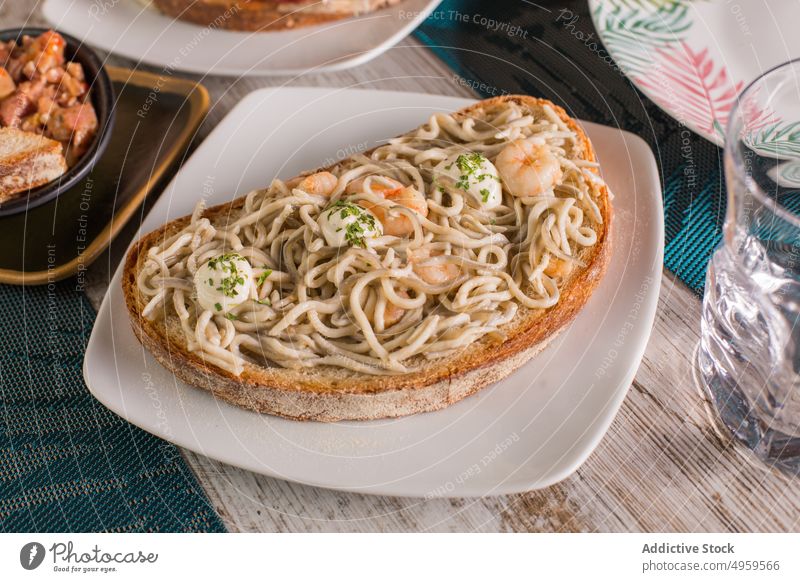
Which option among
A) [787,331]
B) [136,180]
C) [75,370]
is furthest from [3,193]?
[787,331]

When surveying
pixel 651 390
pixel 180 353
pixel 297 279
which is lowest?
pixel 651 390

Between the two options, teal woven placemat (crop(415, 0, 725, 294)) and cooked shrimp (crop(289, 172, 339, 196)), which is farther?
teal woven placemat (crop(415, 0, 725, 294))

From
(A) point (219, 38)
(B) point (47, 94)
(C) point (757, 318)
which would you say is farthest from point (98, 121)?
(C) point (757, 318)

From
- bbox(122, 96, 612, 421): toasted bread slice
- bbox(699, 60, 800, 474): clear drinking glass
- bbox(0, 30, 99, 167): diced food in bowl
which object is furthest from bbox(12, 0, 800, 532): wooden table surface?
bbox(0, 30, 99, 167): diced food in bowl

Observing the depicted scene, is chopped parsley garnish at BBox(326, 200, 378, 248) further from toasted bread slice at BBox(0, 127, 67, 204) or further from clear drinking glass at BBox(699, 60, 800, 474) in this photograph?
toasted bread slice at BBox(0, 127, 67, 204)
